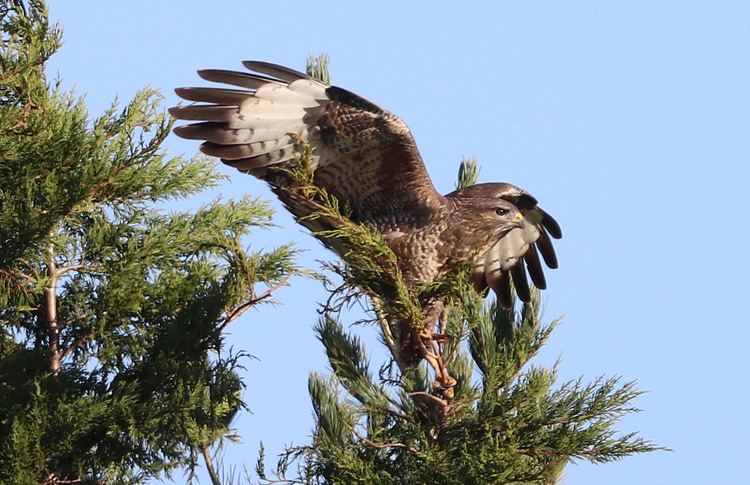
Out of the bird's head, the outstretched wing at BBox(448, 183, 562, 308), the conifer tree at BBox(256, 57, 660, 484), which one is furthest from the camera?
the outstretched wing at BBox(448, 183, 562, 308)

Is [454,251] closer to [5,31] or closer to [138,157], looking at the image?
[138,157]

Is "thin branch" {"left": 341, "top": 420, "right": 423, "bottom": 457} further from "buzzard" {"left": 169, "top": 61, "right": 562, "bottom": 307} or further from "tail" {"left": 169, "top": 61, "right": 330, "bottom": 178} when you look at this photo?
"tail" {"left": 169, "top": 61, "right": 330, "bottom": 178}

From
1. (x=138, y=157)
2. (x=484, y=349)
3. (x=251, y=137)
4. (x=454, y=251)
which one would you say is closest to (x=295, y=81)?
(x=251, y=137)

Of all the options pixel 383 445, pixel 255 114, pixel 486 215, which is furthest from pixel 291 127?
pixel 383 445

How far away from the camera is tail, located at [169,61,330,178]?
618 centimetres

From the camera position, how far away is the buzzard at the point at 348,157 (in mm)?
6223

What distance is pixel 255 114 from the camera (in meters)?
6.26

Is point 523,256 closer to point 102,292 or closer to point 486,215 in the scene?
point 486,215

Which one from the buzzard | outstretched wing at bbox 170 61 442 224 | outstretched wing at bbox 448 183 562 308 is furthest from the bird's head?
outstretched wing at bbox 448 183 562 308

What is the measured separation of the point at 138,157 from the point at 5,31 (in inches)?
52.7

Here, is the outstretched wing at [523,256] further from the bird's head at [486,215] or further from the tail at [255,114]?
the tail at [255,114]

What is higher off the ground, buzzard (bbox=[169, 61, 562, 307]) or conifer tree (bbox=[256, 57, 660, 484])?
buzzard (bbox=[169, 61, 562, 307])

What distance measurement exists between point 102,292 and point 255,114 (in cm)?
133

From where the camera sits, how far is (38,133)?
250 inches
